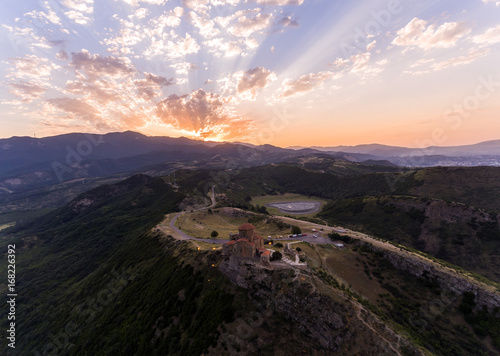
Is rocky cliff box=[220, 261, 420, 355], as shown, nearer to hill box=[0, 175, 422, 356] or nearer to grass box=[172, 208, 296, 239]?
hill box=[0, 175, 422, 356]

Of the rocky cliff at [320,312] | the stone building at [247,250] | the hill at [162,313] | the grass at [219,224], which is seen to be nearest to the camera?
the rocky cliff at [320,312]

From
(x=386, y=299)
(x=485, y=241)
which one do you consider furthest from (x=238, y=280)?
(x=485, y=241)

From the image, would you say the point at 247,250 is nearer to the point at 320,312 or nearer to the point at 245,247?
the point at 245,247

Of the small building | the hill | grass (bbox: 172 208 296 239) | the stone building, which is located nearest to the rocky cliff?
the hill

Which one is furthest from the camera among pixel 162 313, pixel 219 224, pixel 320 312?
pixel 219 224

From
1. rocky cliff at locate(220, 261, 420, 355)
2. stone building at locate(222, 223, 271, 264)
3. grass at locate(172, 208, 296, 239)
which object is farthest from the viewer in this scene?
grass at locate(172, 208, 296, 239)

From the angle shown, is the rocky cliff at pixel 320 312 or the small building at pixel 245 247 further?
the small building at pixel 245 247

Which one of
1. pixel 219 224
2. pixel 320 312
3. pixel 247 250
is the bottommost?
pixel 219 224

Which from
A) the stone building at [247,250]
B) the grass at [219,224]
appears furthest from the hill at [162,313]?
the grass at [219,224]

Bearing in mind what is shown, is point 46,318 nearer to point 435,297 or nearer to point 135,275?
point 135,275

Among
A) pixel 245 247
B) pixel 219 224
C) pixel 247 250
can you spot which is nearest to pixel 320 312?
pixel 247 250

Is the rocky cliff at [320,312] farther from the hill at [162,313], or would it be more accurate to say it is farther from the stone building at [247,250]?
the stone building at [247,250]
